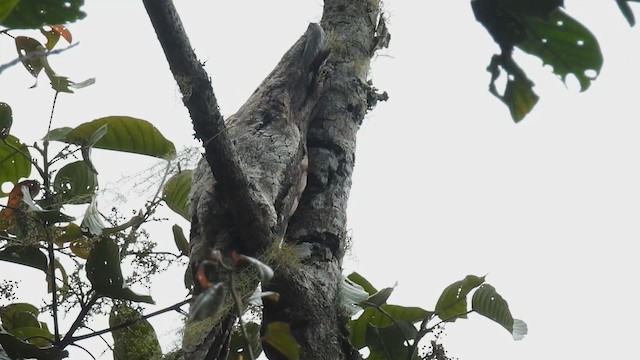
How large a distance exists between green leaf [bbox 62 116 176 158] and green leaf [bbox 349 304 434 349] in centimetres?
65

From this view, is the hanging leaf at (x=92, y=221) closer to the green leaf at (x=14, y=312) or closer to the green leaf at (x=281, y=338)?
the green leaf at (x=14, y=312)

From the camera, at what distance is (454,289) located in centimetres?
183

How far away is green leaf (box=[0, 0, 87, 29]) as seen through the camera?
149 cm

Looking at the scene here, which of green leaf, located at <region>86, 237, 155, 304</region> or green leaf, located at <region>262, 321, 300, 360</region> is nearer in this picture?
green leaf, located at <region>262, 321, 300, 360</region>

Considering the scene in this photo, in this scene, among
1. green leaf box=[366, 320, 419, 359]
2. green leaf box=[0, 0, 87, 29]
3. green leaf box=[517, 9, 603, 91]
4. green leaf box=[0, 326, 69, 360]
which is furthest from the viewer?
green leaf box=[366, 320, 419, 359]

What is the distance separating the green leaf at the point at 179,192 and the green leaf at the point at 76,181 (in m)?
0.18

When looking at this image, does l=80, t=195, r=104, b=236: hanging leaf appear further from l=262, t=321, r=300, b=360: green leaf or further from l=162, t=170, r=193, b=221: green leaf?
l=262, t=321, r=300, b=360: green leaf

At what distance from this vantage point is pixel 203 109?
1.67 m

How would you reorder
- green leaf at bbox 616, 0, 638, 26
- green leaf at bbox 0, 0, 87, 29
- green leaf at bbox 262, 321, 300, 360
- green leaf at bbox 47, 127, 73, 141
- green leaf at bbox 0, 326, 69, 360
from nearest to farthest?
1. green leaf at bbox 616, 0, 638, 26
2. green leaf at bbox 262, 321, 300, 360
3. green leaf at bbox 0, 0, 87, 29
4. green leaf at bbox 0, 326, 69, 360
5. green leaf at bbox 47, 127, 73, 141

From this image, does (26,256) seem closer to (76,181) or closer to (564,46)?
(76,181)

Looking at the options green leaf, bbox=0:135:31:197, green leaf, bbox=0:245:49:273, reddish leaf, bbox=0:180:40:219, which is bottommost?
green leaf, bbox=0:245:49:273

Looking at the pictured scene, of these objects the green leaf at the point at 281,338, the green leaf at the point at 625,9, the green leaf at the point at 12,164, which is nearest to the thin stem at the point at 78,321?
the green leaf at the point at 12,164

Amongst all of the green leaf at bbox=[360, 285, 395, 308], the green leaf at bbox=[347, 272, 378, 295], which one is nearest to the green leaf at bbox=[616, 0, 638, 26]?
the green leaf at bbox=[360, 285, 395, 308]

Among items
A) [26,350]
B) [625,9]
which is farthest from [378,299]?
[625,9]
